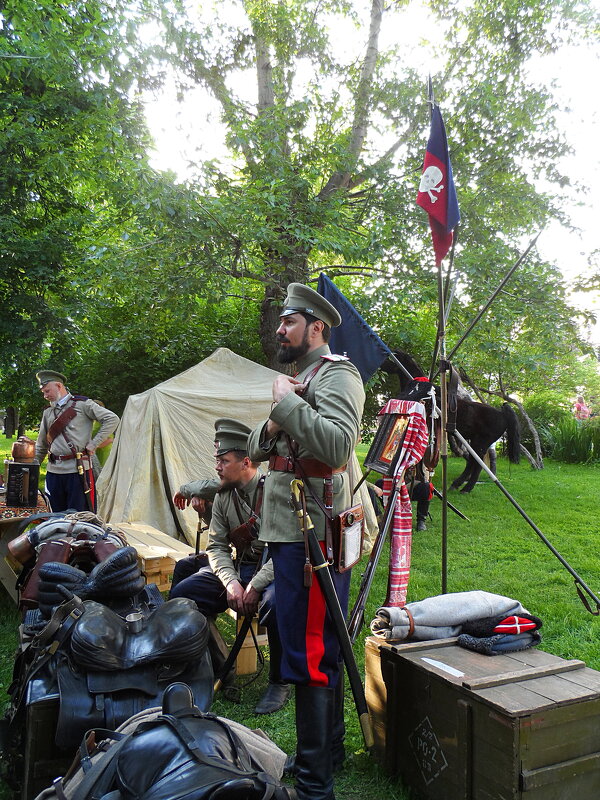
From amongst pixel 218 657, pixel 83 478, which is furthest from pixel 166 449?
pixel 218 657

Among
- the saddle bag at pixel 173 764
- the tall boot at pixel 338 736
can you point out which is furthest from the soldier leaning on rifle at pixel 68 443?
the saddle bag at pixel 173 764

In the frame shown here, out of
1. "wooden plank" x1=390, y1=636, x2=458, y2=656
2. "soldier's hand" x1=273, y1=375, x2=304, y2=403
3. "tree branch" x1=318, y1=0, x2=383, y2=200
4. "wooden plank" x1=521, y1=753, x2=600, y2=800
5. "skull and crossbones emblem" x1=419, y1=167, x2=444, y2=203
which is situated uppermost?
"tree branch" x1=318, y1=0, x2=383, y2=200

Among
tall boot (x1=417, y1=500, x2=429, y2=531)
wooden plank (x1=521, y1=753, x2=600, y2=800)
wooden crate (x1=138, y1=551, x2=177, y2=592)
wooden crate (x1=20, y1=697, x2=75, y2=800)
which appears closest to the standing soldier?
wooden plank (x1=521, y1=753, x2=600, y2=800)

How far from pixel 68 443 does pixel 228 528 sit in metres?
3.25

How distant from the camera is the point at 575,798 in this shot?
1.93 m

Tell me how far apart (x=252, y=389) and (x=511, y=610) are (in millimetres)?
5180

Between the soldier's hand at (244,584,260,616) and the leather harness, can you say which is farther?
the soldier's hand at (244,584,260,616)

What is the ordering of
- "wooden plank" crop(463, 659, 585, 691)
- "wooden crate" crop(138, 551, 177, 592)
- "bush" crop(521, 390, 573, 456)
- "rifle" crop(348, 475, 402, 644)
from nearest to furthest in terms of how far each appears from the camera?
"wooden plank" crop(463, 659, 585, 691) → "rifle" crop(348, 475, 402, 644) → "wooden crate" crop(138, 551, 177, 592) → "bush" crop(521, 390, 573, 456)

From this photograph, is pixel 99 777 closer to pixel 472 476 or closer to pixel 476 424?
pixel 476 424

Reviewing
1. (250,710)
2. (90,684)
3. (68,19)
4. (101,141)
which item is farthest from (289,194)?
(90,684)

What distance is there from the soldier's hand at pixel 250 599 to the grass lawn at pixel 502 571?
0.54 metres

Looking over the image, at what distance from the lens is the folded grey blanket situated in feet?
8.13

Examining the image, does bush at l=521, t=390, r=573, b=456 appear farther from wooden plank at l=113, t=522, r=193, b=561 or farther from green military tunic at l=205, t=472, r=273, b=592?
green military tunic at l=205, t=472, r=273, b=592

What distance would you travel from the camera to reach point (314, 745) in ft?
7.08
